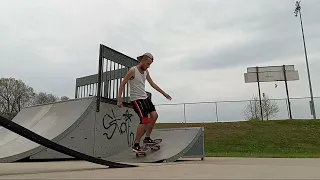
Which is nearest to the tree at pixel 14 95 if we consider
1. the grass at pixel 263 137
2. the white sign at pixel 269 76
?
the grass at pixel 263 137

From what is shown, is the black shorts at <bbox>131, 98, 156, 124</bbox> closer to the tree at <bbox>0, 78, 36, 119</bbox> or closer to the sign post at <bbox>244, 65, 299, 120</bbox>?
the sign post at <bbox>244, 65, 299, 120</bbox>

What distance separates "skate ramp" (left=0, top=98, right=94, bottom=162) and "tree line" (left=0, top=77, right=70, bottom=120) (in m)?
26.6

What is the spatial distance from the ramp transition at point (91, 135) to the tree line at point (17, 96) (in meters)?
27.3

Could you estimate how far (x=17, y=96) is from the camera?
33.2 meters

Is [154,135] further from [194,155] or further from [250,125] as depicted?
[250,125]

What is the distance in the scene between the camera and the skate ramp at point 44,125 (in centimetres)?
503

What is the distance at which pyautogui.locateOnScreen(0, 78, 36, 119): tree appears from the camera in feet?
105

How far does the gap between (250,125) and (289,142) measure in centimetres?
454

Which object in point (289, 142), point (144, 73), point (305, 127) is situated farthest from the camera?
point (305, 127)

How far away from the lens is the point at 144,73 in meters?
5.57

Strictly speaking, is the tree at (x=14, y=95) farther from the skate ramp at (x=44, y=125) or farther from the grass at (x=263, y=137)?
the skate ramp at (x=44, y=125)

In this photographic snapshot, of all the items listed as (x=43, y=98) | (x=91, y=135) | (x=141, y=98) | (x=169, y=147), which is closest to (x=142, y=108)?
(x=141, y=98)

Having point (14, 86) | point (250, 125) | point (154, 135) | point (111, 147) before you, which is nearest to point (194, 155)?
point (154, 135)

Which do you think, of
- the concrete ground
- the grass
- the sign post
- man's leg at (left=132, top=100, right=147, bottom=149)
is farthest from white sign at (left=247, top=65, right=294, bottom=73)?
the concrete ground
